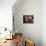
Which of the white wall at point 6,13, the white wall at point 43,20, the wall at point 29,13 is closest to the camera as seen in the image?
the white wall at point 6,13

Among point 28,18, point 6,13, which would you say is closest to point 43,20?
point 28,18

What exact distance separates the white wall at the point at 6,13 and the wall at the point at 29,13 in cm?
109

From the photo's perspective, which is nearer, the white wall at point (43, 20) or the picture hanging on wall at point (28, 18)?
the white wall at point (43, 20)

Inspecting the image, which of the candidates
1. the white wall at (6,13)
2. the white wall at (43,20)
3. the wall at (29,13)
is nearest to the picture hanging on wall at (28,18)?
the wall at (29,13)

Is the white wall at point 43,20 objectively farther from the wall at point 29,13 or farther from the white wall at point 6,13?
the white wall at point 6,13

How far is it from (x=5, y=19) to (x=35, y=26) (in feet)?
5.55

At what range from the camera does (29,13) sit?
5.29m

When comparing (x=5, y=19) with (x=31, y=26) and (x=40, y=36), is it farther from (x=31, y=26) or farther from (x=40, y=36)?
(x=40, y=36)

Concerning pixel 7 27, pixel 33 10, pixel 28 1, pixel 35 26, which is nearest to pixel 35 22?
pixel 35 26

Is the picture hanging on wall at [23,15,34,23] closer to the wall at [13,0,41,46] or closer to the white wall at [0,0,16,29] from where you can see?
the wall at [13,0,41,46]

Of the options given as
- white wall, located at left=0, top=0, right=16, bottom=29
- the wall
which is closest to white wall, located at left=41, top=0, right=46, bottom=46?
the wall

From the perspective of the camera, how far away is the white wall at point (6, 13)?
4.13 metres

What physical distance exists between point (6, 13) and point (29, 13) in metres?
1.43

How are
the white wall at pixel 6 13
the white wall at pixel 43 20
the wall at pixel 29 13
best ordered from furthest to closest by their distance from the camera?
the wall at pixel 29 13, the white wall at pixel 43 20, the white wall at pixel 6 13
